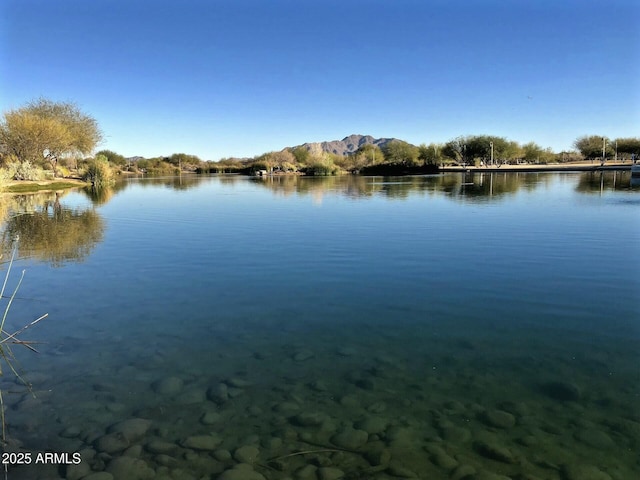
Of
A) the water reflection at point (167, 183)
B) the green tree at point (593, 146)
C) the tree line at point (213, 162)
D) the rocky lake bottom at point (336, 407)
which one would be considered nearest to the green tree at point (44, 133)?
the tree line at point (213, 162)

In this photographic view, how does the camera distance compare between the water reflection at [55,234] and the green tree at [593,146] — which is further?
the green tree at [593,146]

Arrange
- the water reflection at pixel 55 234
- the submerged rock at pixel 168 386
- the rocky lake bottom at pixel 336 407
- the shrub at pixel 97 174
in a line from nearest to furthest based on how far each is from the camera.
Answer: the rocky lake bottom at pixel 336 407
the submerged rock at pixel 168 386
the water reflection at pixel 55 234
the shrub at pixel 97 174

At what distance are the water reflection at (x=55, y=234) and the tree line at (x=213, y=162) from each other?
22258mm

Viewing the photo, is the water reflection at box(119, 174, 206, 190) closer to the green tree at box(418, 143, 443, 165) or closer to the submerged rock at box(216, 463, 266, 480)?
the submerged rock at box(216, 463, 266, 480)

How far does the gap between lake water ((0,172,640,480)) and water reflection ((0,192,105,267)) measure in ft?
2.04

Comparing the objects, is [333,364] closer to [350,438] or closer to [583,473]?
[350,438]

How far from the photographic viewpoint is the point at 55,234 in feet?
47.5

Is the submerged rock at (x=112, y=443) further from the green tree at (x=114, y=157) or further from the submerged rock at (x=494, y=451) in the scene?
the green tree at (x=114, y=157)

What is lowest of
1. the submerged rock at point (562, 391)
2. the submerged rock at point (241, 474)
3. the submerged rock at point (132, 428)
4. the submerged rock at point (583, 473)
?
the submerged rock at point (241, 474)

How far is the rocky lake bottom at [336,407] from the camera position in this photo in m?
3.37

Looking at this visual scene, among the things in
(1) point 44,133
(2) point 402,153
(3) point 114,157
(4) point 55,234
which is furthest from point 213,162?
(4) point 55,234

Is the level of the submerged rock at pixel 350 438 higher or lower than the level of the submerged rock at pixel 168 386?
lower

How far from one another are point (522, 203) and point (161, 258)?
1764cm

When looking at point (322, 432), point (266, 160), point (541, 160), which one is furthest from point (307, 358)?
point (541, 160)
